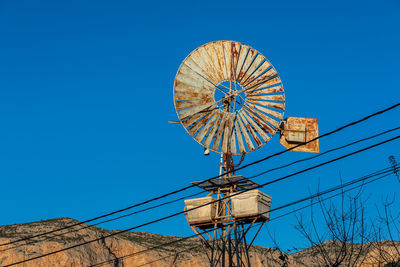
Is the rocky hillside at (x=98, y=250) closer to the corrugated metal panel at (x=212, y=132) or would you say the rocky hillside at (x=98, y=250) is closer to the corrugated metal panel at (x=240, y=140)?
the corrugated metal panel at (x=240, y=140)

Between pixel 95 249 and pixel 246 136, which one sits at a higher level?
pixel 95 249

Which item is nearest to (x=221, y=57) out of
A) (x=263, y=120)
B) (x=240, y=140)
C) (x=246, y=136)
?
(x=263, y=120)

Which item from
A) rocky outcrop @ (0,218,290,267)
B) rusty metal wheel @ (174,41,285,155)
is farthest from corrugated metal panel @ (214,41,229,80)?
rocky outcrop @ (0,218,290,267)

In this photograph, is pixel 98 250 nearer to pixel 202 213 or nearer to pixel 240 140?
pixel 202 213

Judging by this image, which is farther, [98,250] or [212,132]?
[98,250]

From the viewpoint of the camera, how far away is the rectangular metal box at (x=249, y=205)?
24.8 metres

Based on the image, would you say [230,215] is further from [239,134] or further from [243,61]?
[243,61]

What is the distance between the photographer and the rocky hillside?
Result: 7238 cm

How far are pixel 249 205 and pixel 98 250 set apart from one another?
192ft

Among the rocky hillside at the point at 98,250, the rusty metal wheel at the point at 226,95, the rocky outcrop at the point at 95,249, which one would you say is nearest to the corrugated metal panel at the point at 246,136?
the rusty metal wheel at the point at 226,95

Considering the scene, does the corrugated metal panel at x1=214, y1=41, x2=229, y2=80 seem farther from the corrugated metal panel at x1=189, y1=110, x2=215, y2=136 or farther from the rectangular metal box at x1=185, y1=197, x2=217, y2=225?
the rectangular metal box at x1=185, y1=197, x2=217, y2=225

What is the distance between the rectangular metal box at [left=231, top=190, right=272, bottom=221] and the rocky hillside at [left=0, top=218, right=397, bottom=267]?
150 feet

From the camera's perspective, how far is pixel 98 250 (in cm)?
7969

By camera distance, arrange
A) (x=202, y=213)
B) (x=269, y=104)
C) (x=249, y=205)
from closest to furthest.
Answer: (x=249, y=205) < (x=202, y=213) < (x=269, y=104)
